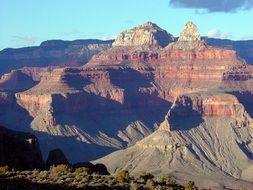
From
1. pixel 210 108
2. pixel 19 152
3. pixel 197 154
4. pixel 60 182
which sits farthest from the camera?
pixel 210 108

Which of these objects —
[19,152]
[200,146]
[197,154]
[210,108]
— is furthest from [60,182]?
[210,108]

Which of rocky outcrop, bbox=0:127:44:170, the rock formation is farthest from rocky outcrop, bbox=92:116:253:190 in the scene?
rocky outcrop, bbox=0:127:44:170

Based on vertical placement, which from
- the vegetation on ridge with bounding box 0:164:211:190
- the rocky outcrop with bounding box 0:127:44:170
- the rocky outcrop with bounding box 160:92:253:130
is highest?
the vegetation on ridge with bounding box 0:164:211:190

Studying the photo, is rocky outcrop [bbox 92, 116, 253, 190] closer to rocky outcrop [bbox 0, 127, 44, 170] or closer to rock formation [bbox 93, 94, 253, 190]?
rock formation [bbox 93, 94, 253, 190]

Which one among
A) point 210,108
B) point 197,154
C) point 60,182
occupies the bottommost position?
point 197,154

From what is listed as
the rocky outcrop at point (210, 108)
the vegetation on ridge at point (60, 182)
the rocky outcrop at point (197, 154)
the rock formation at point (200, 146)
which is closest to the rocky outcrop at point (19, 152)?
the vegetation on ridge at point (60, 182)

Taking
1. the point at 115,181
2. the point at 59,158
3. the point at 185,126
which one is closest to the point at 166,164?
the point at 185,126

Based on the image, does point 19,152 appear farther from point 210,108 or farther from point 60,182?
point 210,108

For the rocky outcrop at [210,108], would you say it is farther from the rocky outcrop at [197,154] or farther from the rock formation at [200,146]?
the rocky outcrop at [197,154]

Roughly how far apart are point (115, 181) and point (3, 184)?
24.8ft

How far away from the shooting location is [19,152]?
5394 cm

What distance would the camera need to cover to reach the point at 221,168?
554 feet

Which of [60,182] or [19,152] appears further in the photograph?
[19,152]

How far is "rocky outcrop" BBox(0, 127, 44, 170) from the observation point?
52.4m
